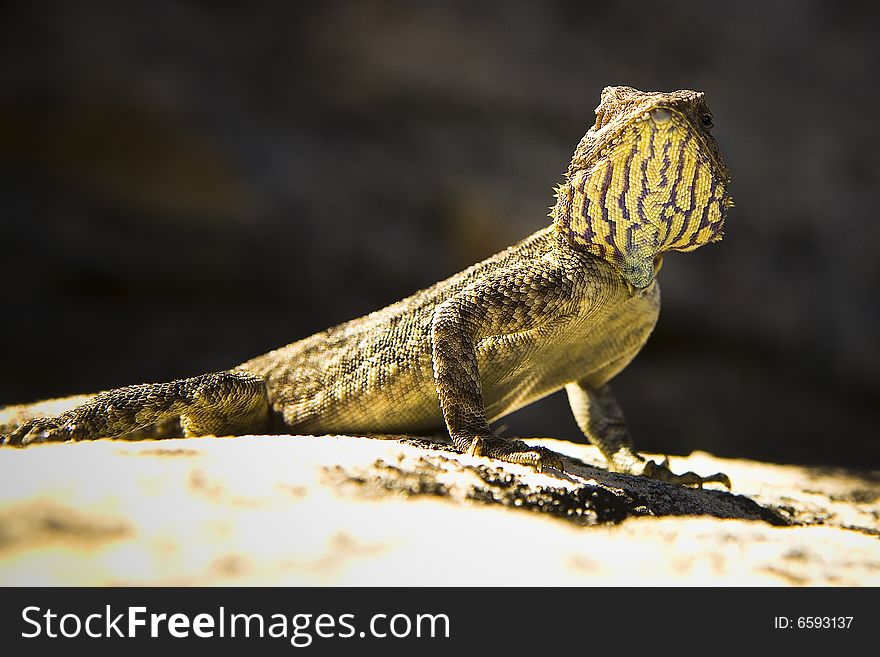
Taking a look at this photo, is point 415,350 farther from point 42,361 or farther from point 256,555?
point 42,361

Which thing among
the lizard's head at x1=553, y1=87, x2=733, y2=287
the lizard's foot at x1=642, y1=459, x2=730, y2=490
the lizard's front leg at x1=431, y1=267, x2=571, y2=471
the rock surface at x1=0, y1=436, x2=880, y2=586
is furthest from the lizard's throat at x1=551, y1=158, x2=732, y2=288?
the rock surface at x1=0, y1=436, x2=880, y2=586

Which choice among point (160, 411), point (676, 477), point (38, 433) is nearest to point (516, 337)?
point (676, 477)

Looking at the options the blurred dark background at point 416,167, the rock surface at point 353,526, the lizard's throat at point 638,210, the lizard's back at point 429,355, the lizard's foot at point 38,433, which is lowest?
the rock surface at point 353,526

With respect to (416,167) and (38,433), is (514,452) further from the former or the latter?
(416,167)

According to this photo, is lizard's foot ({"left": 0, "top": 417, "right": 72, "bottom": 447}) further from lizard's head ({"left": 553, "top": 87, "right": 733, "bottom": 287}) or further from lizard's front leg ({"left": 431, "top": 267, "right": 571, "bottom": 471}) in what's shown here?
lizard's head ({"left": 553, "top": 87, "right": 733, "bottom": 287})

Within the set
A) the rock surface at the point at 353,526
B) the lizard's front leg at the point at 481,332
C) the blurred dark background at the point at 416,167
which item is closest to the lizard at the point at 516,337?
the lizard's front leg at the point at 481,332

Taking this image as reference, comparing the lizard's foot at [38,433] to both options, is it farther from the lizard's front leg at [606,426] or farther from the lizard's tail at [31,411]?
the lizard's front leg at [606,426]
